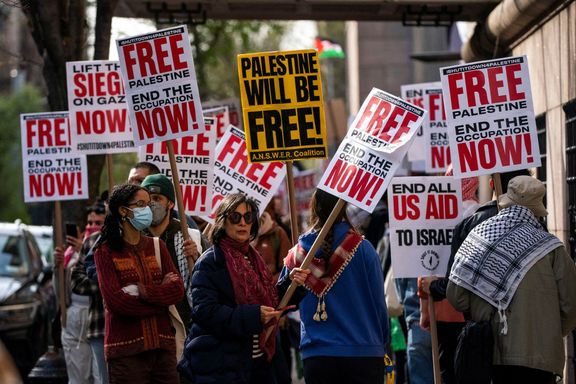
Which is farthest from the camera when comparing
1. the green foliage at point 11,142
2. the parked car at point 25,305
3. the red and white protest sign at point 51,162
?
the green foliage at point 11,142

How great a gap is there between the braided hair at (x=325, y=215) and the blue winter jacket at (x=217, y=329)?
0.60 meters

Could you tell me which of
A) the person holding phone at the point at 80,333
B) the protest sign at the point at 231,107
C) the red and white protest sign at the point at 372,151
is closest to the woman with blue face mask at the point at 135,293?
the red and white protest sign at the point at 372,151

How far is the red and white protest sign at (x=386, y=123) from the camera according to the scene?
25.6 ft

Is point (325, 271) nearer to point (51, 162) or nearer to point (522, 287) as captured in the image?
point (522, 287)

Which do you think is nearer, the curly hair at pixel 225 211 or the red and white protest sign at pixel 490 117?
the curly hair at pixel 225 211

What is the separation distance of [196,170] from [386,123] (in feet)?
9.63

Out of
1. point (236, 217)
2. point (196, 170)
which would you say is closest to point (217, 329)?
point (236, 217)

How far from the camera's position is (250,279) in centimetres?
728

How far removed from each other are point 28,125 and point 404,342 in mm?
3990

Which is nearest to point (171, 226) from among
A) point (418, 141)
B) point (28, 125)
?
point (28, 125)

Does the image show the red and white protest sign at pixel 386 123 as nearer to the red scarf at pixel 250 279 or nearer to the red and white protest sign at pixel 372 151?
the red and white protest sign at pixel 372 151

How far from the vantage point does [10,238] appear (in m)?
16.1

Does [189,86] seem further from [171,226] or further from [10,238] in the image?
[10,238]

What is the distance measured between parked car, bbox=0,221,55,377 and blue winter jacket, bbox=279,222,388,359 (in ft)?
24.6
